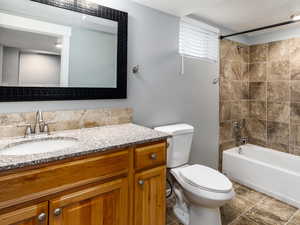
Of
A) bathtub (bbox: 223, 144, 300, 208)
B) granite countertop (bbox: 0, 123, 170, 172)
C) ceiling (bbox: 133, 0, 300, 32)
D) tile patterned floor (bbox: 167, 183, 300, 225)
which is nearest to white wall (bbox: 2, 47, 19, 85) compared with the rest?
granite countertop (bbox: 0, 123, 170, 172)

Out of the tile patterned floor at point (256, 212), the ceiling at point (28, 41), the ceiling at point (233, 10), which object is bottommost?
the tile patterned floor at point (256, 212)

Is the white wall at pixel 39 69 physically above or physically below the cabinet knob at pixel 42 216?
A: above

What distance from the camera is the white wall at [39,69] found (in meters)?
1.33

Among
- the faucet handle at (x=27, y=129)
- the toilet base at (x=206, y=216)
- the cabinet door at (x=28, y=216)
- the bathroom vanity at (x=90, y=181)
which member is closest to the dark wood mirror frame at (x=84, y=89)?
the faucet handle at (x=27, y=129)

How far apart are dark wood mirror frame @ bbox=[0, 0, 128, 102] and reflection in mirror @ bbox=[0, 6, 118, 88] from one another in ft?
0.12

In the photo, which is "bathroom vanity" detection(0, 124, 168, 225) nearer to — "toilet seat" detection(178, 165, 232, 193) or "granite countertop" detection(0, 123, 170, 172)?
"granite countertop" detection(0, 123, 170, 172)

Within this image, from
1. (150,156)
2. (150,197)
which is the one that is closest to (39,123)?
(150,156)

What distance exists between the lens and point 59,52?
146cm

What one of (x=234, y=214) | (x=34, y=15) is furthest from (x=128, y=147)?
(x=234, y=214)

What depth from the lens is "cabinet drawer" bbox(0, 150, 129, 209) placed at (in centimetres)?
86

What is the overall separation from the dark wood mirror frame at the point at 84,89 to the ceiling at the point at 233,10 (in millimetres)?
343

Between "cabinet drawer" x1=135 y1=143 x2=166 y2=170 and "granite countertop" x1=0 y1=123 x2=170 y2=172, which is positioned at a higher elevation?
"granite countertop" x1=0 y1=123 x2=170 y2=172

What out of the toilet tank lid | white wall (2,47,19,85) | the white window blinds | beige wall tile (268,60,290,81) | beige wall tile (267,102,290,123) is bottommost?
the toilet tank lid

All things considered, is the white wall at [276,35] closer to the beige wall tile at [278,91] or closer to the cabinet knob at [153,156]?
the beige wall tile at [278,91]
